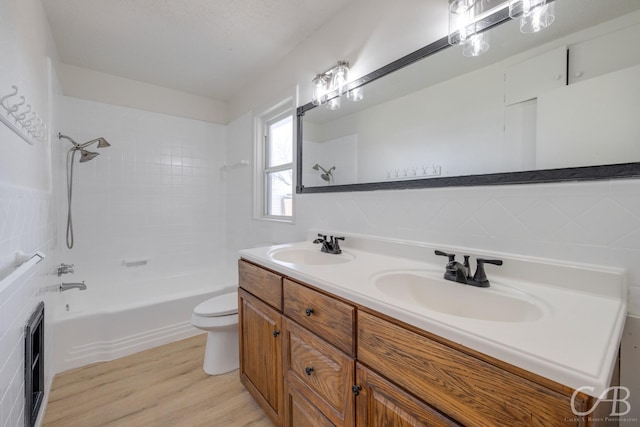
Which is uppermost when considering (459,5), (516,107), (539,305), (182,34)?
(182,34)

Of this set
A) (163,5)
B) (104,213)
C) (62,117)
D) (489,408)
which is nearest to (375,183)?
(489,408)

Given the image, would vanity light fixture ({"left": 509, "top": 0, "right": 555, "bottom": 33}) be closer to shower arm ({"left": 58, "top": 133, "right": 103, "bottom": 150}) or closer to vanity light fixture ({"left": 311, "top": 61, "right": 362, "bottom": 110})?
vanity light fixture ({"left": 311, "top": 61, "right": 362, "bottom": 110})

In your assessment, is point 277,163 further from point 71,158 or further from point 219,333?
point 71,158

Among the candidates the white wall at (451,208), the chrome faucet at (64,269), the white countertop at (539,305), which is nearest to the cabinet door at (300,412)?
the white countertop at (539,305)

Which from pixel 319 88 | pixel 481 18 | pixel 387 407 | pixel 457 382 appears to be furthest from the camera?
pixel 319 88

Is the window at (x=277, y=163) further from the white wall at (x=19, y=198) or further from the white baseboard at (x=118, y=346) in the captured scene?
the white wall at (x=19, y=198)

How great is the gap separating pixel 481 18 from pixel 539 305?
1050 mm

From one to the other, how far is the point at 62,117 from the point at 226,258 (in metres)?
2.00

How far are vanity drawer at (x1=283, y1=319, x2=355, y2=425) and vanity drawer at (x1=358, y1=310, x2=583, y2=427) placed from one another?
13 centimetres

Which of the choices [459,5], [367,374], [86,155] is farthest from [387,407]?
[86,155]

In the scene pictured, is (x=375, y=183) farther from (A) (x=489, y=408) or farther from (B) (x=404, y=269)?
(A) (x=489, y=408)

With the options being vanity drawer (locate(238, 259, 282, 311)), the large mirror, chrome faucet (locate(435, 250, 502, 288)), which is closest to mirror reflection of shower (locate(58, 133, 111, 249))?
vanity drawer (locate(238, 259, 282, 311))

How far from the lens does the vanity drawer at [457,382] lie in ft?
1.54

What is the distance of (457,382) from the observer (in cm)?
58
